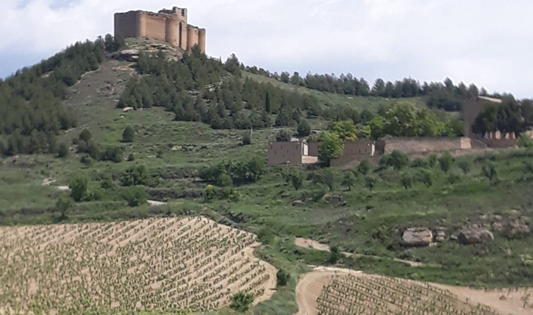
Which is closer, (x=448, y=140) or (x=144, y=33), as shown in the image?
(x=448, y=140)

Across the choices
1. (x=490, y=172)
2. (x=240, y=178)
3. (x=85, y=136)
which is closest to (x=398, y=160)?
(x=490, y=172)

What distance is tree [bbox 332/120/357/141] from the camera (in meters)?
55.3

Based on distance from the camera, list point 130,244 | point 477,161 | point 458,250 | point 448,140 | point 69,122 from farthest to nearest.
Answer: point 69,122 < point 448,140 < point 477,161 < point 130,244 < point 458,250

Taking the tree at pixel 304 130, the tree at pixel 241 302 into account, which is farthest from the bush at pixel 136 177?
A: the tree at pixel 241 302

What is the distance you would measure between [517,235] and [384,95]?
59.3m

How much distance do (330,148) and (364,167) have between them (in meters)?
3.22

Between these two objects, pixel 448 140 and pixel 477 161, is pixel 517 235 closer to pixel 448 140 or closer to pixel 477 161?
pixel 477 161

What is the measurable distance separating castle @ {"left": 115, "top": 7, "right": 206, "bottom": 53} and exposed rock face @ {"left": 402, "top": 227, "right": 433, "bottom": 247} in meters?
43.4

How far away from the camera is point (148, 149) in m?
61.1

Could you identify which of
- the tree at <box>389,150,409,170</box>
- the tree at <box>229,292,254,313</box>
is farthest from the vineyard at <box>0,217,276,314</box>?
the tree at <box>389,150,409,170</box>

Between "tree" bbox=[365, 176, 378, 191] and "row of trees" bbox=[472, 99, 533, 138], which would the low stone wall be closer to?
"row of trees" bbox=[472, 99, 533, 138]

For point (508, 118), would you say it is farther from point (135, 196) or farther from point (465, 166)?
point (135, 196)

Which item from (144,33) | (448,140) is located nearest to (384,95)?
(144,33)

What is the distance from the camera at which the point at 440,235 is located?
37719 mm
